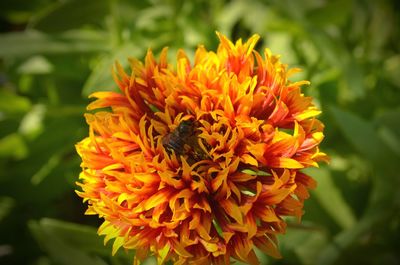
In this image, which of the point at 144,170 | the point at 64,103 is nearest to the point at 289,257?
the point at 144,170

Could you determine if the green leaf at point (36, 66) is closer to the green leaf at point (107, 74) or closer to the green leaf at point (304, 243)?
the green leaf at point (107, 74)

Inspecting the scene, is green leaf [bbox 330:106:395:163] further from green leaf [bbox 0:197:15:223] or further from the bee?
green leaf [bbox 0:197:15:223]

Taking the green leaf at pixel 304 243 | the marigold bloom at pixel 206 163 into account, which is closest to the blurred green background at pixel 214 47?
the green leaf at pixel 304 243

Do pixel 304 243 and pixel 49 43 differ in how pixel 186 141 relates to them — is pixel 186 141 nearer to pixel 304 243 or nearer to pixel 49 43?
pixel 304 243

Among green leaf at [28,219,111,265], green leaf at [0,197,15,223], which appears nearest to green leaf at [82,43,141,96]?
green leaf at [28,219,111,265]

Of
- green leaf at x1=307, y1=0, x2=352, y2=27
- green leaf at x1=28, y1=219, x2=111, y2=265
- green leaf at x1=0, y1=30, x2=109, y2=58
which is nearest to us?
green leaf at x1=28, y1=219, x2=111, y2=265

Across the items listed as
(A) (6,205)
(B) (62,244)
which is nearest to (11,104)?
(A) (6,205)

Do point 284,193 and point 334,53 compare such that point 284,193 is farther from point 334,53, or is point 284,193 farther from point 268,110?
point 334,53
